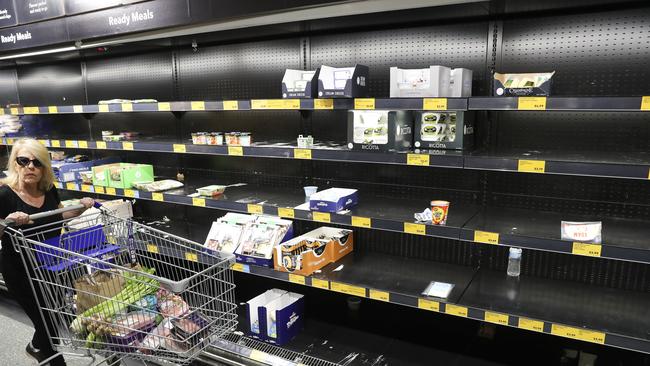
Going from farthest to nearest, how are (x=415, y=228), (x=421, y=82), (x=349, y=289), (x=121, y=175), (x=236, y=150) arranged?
(x=121, y=175), (x=236, y=150), (x=349, y=289), (x=415, y=228), (x=421, y=82)

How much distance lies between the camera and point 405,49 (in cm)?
296

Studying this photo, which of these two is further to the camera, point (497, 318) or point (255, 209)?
point (255, 209)

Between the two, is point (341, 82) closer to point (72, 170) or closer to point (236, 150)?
point (236, 150)

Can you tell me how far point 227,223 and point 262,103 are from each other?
947 mm

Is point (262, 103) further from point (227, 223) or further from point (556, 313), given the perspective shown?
point (556, 313)

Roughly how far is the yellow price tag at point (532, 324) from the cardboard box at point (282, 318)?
4.66ft

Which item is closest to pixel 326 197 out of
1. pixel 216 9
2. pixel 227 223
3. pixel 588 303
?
pixel 227 223

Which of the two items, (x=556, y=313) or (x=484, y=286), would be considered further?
(x=484, y=286)

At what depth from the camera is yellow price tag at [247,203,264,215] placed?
3061 mm

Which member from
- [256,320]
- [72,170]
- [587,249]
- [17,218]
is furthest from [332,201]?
[72,170]

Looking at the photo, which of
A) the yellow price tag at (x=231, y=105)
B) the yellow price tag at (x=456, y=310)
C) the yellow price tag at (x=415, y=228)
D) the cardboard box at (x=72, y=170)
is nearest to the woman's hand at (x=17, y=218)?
the yellow price tag at (x=231, y=105)

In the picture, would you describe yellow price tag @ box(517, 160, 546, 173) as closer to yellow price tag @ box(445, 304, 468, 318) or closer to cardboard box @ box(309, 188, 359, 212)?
yellow price tag @ box(445, 304, 468, 318)

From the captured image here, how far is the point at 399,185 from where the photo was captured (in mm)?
3146

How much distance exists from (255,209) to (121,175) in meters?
1.43
